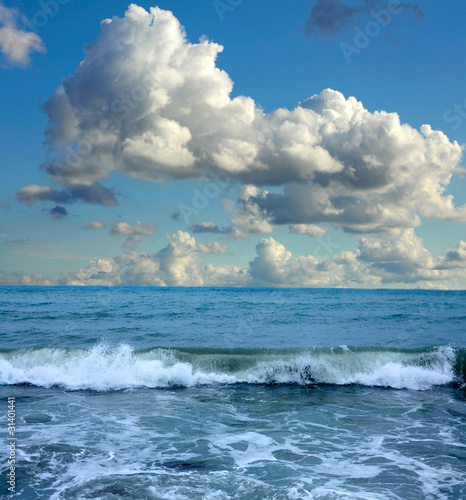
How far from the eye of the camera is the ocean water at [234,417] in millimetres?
7020

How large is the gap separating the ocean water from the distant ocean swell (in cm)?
6

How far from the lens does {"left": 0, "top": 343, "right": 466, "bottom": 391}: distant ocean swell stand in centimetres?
1512

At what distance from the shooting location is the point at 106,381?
48.6 ft

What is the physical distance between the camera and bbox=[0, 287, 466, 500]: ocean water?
276 inches

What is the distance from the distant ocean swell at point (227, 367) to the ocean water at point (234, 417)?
0.06 metres

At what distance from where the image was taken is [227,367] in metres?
16.4

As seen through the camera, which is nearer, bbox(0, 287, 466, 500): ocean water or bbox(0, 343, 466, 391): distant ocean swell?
bbox(0, 287, 466, 500): ocean water

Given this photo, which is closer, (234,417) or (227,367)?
(234,417)

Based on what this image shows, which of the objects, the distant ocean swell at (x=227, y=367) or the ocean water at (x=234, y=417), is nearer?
the ocean water at (x=234, y=417)

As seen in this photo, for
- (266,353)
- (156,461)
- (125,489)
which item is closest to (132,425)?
(156,461)

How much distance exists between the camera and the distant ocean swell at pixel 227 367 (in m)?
15.1

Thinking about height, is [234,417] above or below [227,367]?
below

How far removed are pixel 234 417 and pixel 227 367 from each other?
→ 554 cm

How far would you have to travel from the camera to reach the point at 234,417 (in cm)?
1090
